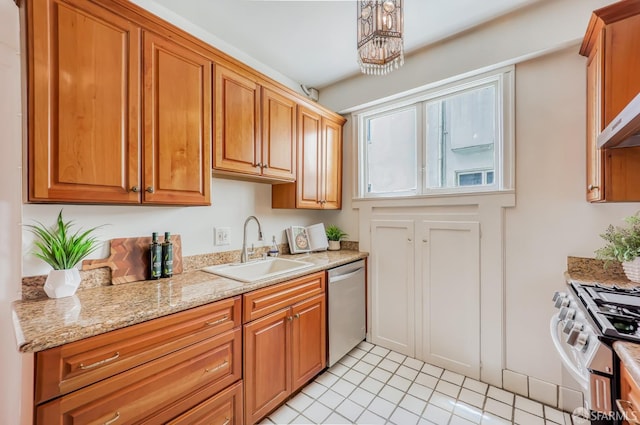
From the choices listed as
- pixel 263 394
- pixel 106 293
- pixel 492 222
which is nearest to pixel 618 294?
pixel 492 222

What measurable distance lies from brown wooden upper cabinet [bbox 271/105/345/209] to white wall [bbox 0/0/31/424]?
155 centimetres

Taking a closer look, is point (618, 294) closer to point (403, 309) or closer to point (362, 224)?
point (403, 309)

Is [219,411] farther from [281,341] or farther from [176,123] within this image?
[176,123]

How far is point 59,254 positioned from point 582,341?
2218 mm

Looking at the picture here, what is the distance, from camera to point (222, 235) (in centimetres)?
200

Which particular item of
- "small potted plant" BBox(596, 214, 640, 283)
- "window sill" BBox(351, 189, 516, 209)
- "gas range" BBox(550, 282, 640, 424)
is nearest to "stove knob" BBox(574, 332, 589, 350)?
"gas range" BBox(550, 282, 640, 424)

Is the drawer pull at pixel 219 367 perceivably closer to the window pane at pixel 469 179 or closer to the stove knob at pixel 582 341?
the stove knob at pixel 582 341

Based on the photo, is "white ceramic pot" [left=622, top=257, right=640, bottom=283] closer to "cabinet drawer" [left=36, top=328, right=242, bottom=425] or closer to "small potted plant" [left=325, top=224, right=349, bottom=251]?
"small potted plant" [left=325, top=224, right=349, bottom=251]

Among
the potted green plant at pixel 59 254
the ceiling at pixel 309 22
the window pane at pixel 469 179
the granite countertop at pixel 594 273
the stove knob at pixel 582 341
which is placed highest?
the ceiling at pixel 309 22

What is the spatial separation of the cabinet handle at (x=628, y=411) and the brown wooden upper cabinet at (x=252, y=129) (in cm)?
195

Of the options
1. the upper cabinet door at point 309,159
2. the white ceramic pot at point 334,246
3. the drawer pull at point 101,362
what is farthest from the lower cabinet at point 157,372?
the white ceramic pot at point 334,246

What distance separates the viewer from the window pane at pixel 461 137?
2043mm

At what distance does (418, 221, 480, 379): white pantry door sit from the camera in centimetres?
199

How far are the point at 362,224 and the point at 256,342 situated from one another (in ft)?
4.89
